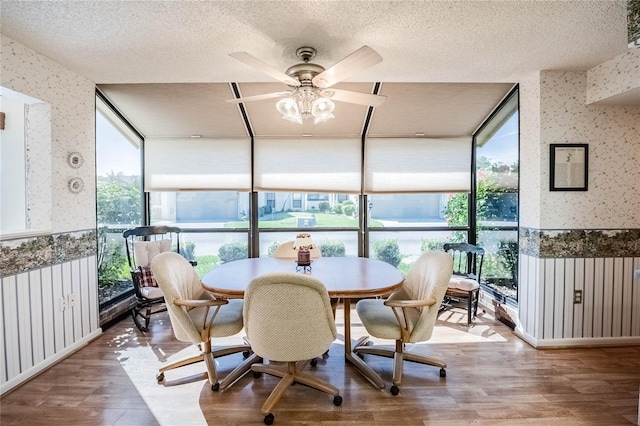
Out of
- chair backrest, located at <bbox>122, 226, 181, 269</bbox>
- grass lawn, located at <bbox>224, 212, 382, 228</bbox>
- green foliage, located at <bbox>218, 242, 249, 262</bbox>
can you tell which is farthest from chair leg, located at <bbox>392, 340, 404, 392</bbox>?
chair backrest, located at <bbox>122, 226, 181, 269</bbox>

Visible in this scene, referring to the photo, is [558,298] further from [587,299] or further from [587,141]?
[587,141]

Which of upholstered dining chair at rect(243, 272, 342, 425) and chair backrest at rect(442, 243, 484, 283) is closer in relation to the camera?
upholstered dining chair at rect(243, 272, 342, 425)

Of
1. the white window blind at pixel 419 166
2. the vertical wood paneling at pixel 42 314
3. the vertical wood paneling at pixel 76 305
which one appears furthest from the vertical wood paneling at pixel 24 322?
the white window blind at pixel 419 166

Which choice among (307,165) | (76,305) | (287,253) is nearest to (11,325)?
(76,305)

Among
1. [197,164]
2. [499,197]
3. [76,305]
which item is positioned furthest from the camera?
[197,164]

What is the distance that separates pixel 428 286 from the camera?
94.3 inches

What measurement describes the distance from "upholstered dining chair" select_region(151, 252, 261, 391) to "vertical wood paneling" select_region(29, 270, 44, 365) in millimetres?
985

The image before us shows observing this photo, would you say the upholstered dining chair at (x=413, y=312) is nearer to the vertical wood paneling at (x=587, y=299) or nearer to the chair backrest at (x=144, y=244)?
the vertical wood paneling at (x=587, y=299)

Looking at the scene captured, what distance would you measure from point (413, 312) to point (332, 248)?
2.03m

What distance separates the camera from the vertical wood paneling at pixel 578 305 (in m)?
3.01

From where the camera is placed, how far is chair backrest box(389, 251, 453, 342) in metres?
2.23

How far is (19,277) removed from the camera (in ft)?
7.91

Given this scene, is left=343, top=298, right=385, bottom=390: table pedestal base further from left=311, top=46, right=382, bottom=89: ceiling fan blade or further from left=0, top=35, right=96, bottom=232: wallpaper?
left=0, top=35, right=96, bottom=232: wallpaper

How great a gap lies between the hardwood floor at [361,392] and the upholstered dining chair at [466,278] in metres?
0.63
